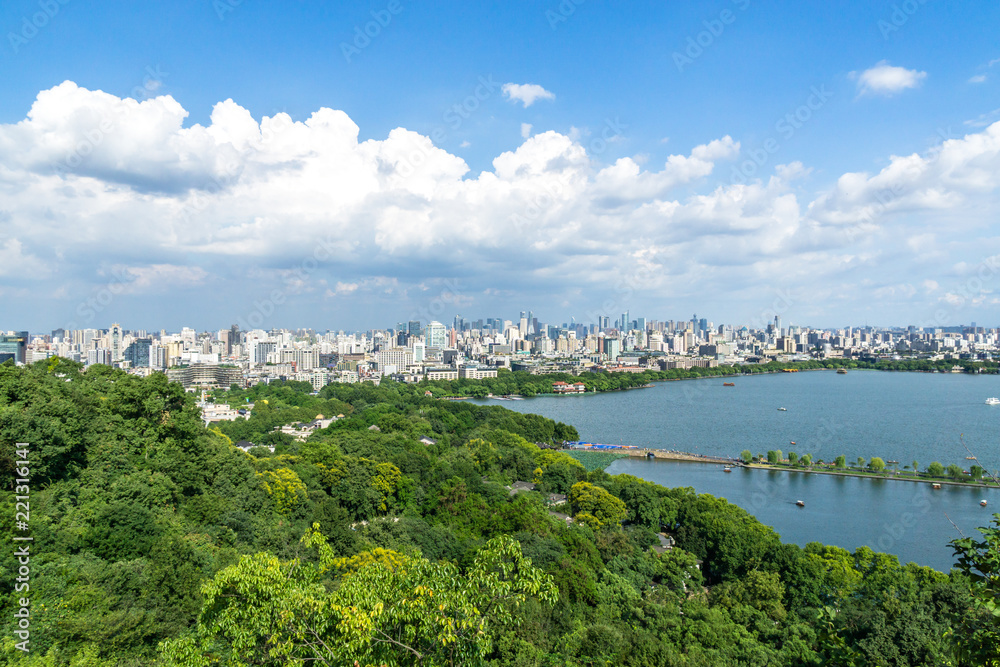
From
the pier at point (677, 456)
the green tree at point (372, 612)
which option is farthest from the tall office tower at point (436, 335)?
the green tree at point (372, 612)

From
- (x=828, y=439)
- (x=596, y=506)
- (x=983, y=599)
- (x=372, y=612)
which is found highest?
(x=983, y=599)

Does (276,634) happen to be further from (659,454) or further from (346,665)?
(659,454)

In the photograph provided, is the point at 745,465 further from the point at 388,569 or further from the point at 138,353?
the point at 138,353

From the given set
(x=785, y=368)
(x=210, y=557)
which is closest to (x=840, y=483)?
(x=210, y=557)
